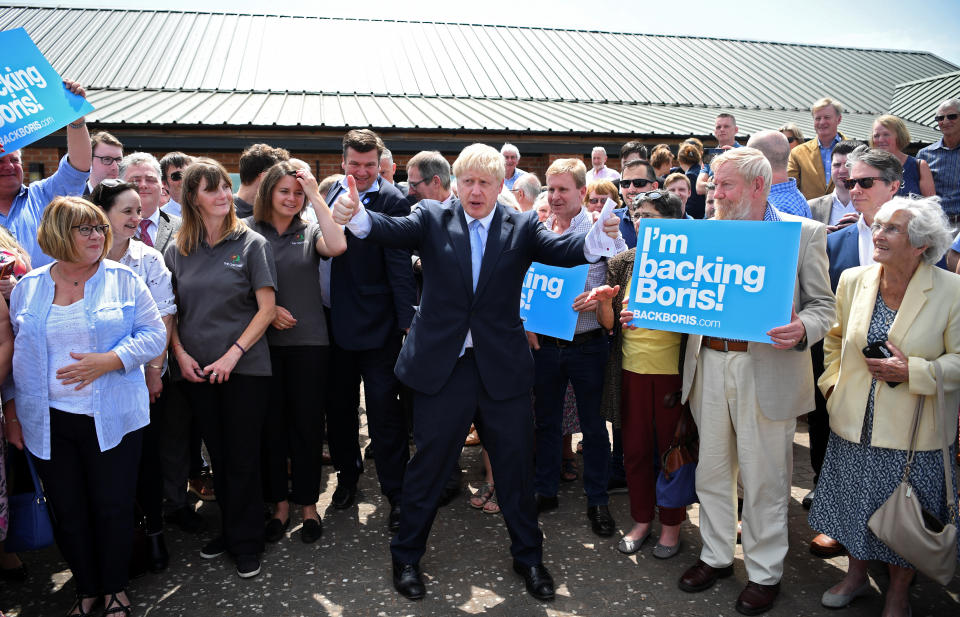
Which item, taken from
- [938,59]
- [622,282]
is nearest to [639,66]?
[938,59]

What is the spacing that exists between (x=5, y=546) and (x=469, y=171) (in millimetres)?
3040

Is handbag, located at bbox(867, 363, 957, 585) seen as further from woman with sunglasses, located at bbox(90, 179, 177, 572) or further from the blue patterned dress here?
woman with sunglasses, located at bbox(90, 179, 177, 572)

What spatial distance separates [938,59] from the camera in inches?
906

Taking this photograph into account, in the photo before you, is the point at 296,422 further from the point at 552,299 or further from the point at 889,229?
the point at 889,229

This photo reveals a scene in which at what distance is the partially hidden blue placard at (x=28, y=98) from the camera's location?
13.3 ft

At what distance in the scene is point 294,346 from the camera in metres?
4.04

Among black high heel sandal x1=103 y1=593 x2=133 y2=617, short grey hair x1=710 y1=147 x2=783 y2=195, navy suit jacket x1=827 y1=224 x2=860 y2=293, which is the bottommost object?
black high heel sandal x1=103 y1=593 x2=133 y2=617


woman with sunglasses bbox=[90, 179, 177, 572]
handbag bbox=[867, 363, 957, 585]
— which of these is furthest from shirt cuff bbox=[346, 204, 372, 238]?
handbag bbox=[867, 363, 957, 585]

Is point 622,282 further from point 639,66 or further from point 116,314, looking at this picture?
point 639,66

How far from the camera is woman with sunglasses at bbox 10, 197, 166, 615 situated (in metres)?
3.12

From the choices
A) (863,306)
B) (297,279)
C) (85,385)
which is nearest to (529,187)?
(297,279)

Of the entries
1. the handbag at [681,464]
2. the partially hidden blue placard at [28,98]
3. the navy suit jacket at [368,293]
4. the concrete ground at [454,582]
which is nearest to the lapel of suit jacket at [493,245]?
the navy suit jacket at [368,293]

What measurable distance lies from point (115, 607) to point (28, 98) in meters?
3.08

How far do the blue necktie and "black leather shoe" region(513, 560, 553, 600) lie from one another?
5.06 ft
